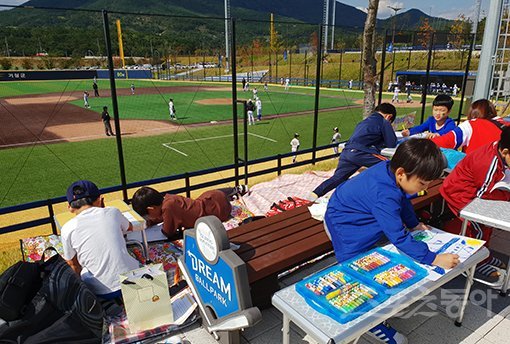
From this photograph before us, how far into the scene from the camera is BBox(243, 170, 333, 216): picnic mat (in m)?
6.67

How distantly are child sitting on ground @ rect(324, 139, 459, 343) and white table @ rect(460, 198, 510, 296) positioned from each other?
27.6 inches

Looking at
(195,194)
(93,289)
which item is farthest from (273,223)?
(195,194)

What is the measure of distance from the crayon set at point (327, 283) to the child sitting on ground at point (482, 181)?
2.14 m

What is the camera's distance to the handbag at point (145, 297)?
3055 mm

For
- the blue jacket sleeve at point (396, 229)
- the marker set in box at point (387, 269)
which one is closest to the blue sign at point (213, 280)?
the marker set in box at point (387, 269)

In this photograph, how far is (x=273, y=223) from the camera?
12.5ft

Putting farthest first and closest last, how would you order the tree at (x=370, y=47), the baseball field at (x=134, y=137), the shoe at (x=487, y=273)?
1. the baseball field at (x=134, y=137)
2. the tree at (x=370, y=47)
3. the shoe at (x=487, y=273)

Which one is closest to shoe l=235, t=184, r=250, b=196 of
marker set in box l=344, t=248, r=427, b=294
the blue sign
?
the blue sign

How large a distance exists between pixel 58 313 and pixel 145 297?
2.18ft

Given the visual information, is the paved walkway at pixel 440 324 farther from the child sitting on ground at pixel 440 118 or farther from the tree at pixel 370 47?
the tree at pixel 370 47

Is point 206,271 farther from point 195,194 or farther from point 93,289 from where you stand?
point 195,194

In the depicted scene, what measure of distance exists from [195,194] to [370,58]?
6.27 metres

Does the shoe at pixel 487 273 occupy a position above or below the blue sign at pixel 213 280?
below

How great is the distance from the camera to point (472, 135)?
4703 mm
